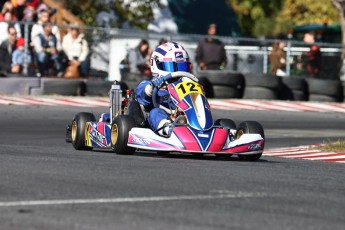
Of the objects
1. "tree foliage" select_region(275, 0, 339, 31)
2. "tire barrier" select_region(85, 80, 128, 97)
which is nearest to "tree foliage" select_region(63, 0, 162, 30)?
"tire barrier" select_region(85, 80, 128, 97)

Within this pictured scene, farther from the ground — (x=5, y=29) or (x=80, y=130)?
(x=5, y=29)

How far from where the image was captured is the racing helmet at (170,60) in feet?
38.8

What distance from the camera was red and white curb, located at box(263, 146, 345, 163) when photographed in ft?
40.7

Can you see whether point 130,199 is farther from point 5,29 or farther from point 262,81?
point 262,81

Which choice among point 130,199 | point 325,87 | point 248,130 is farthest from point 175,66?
point 325,87

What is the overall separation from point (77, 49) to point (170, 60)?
11157mm

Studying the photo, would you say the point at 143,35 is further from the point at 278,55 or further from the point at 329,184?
the point at 329,184

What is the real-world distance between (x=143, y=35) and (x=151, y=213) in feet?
59.0

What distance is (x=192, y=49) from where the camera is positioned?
2494 cm

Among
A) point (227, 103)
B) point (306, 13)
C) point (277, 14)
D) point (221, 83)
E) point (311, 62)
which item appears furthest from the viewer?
point (306, 13)

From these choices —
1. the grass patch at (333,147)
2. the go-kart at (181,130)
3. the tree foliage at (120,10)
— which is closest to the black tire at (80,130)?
the go-kart at (181,130)

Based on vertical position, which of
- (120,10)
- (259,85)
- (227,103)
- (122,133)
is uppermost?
(120,10)

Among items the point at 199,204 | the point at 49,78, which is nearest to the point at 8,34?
the point at 49,78

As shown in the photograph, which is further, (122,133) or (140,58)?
(140,58)
